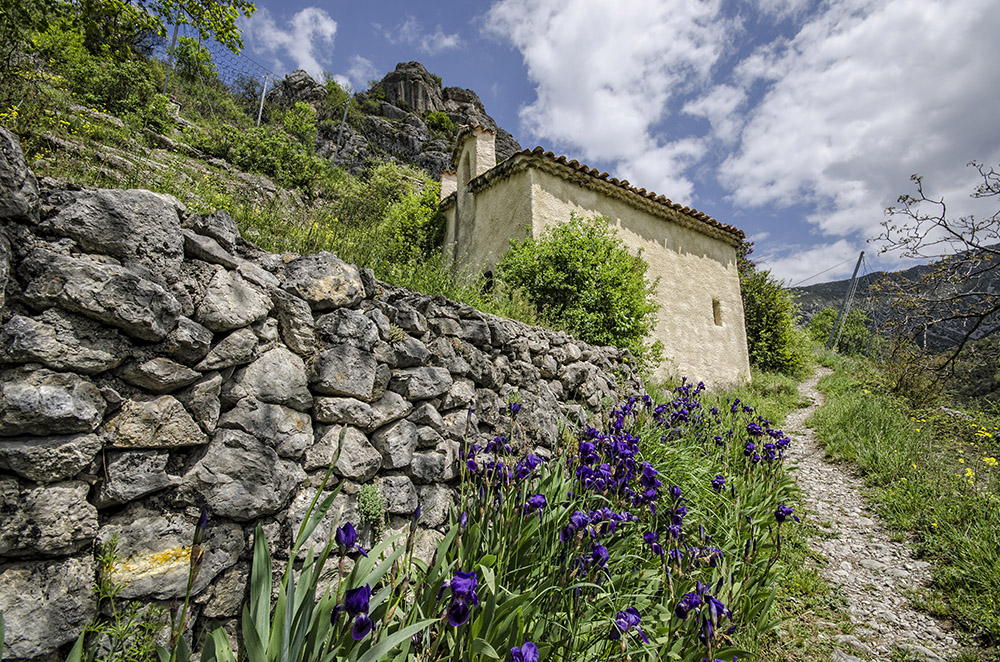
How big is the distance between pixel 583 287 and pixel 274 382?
16.9ft

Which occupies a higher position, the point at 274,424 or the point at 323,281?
the point at 323,281

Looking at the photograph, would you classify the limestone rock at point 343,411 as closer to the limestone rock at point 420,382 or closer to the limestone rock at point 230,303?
the limestone rock at point 420,382

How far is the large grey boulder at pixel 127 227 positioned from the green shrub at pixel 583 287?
15.5 ft

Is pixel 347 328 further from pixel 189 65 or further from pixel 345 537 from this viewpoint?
pixel 189 65

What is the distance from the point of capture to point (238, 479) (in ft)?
6.61

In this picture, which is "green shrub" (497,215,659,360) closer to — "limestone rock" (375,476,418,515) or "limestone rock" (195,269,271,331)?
"limestone rock" (375,476,418,515)

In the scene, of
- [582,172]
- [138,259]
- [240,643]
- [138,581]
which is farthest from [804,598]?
[582,172]

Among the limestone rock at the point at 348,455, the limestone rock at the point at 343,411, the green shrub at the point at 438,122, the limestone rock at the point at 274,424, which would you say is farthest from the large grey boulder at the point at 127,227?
the green shrub at the point at 438,122

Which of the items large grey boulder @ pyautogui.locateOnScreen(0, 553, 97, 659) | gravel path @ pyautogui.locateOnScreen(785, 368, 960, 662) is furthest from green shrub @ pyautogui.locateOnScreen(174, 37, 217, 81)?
gravel path @ pyautogui.locateOnScreen(785, 368, 960, 662)

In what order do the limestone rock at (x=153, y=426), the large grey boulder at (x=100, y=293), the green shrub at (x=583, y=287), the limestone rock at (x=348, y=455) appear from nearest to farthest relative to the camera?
the large grey boulder at (x=100, y=293) < the limestone rock at (x=153, y=426) < the limestone rock at (x=348, y=455) < the green shrub at (x=583, y=287)

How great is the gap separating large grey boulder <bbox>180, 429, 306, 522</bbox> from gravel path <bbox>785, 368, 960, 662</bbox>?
3.73 meters

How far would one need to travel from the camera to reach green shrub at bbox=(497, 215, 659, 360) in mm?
6344

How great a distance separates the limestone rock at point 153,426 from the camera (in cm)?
177

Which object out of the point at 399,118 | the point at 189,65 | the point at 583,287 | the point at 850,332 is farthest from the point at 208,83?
the point at 850,332
